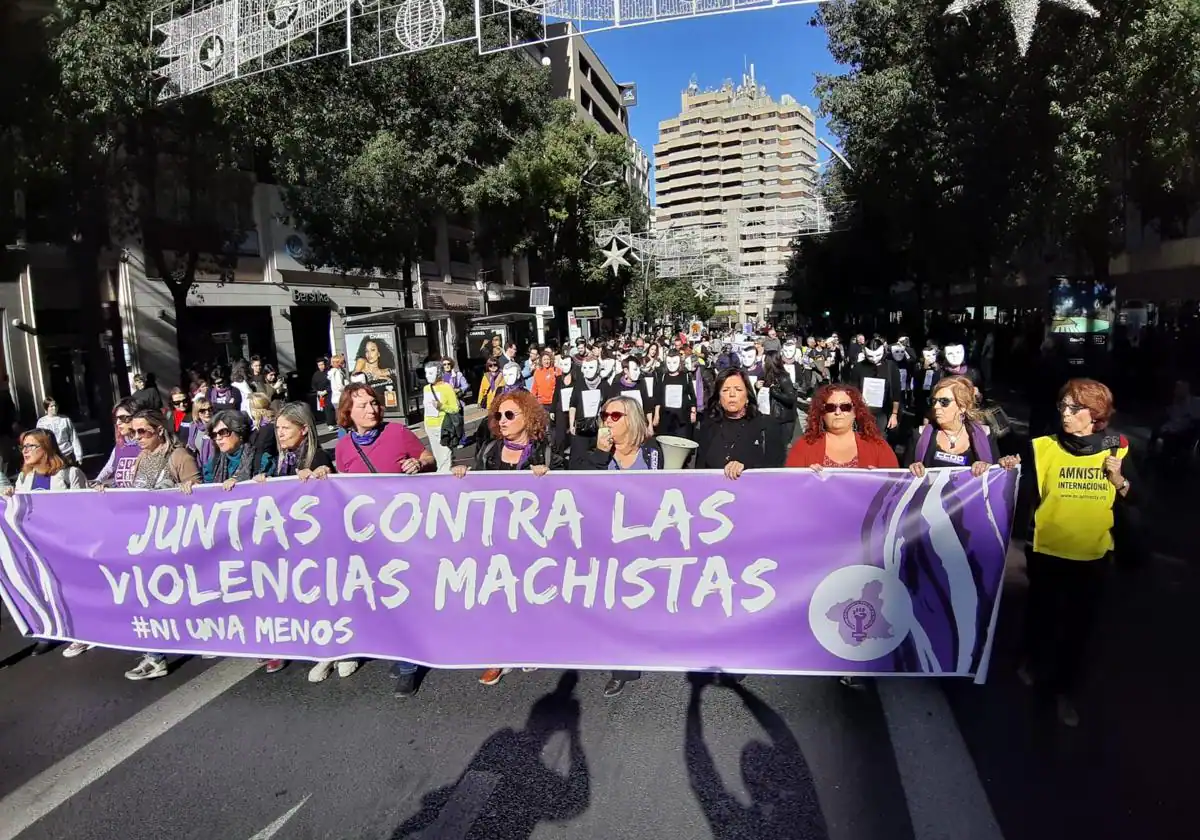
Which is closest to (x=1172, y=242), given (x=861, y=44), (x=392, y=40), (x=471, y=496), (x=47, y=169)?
(x=861, y=44)

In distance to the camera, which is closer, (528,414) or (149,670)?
(528,414)

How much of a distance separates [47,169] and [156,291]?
11.0 m

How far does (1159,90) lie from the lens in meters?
10.8

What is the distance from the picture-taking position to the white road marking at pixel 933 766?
10.2 feet

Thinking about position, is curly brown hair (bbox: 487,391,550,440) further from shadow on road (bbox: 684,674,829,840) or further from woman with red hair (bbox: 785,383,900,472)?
shadow on road (bbox: 684,674,829,840)

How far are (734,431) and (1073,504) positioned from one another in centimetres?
189

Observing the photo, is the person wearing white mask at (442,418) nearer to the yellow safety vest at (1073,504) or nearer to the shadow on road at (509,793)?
the shadow on road at (509,793)

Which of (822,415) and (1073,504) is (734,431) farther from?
(1073,504)

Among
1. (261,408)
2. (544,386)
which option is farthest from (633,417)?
(544,386)

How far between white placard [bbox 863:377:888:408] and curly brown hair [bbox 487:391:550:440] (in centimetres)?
587

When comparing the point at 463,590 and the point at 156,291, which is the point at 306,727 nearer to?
the point at 463,590

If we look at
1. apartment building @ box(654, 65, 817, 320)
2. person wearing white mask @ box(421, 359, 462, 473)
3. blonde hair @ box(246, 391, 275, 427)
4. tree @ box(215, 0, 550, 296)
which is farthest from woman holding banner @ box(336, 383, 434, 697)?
apartment building @ box(654, 65, 817, 320)

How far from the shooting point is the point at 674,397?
9.91 metres

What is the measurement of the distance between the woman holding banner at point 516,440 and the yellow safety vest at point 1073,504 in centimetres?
242
